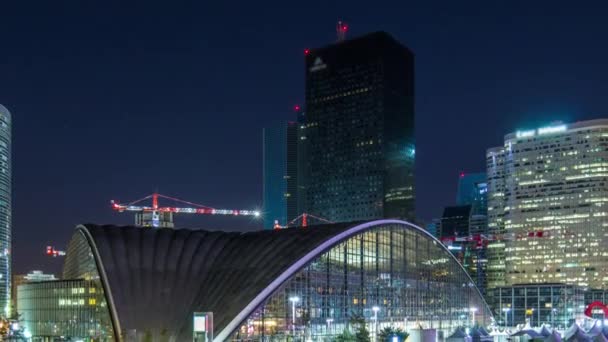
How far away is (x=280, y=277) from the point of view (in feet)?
212

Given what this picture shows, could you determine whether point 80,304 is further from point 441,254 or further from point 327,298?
point 441,254

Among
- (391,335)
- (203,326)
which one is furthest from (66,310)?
(391,335)

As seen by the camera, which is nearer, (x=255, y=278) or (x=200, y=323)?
(x=200, y=323)

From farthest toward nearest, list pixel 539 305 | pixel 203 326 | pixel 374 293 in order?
pixel 539 305 → pixel 374 293 → pixel 203 326

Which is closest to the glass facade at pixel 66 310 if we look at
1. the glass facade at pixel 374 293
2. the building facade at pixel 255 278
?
the building facade at pixel 255 278

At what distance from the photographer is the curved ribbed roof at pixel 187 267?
2472 inches

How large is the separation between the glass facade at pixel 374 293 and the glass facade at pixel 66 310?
13.2 metres

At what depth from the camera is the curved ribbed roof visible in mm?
62781

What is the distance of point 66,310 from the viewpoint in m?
72.7

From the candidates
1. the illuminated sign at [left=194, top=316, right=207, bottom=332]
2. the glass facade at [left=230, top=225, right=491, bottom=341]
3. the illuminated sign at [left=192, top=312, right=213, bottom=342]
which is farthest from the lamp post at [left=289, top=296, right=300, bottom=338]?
the illuminated sign at [left=194, top=316, right=207, bottom=332]

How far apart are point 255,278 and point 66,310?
62.6 ft

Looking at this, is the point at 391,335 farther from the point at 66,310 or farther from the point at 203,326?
the point at 66,310

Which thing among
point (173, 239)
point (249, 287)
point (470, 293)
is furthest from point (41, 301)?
point (470, 293)

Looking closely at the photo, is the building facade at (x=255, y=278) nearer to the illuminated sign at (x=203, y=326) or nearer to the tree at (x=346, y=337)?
the illuminated sign at (x=203, y=326)
